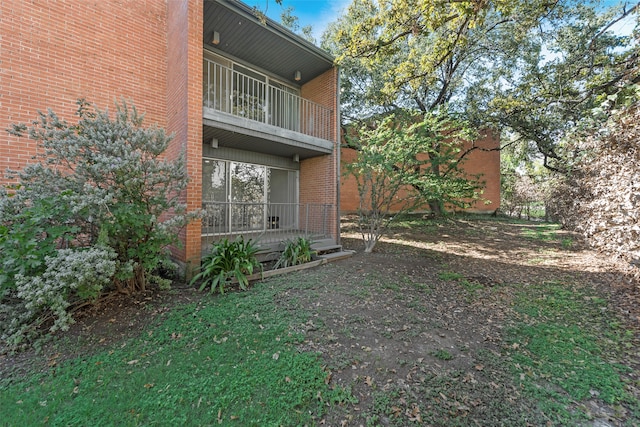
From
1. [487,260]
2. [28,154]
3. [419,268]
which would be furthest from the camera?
[487,260]

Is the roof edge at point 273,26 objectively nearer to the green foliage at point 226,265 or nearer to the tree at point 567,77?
the green foliage at point 226,265

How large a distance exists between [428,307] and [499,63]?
548 inches

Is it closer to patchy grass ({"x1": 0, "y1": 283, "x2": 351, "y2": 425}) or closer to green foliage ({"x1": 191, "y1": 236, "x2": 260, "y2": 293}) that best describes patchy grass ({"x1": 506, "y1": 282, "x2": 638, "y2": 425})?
patchy grass ({"x1": 0, "y1": 283, "x2": 351, "y2": 425})

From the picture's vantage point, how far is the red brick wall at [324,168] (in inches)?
327

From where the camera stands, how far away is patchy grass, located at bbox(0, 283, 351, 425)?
7.27 ft

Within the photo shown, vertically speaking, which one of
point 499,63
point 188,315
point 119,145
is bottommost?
point 188,315

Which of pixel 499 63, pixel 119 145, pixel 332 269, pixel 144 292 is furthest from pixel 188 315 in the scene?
pixel 499 63

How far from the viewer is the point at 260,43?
7223 millimetres

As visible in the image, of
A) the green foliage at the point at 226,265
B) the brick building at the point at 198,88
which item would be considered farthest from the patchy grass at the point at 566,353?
the brick building at the point at 198,88

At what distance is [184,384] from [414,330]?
2761mm

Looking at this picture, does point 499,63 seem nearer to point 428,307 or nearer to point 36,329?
point 428,307

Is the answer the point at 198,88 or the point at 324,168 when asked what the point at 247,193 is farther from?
the point at 198,88

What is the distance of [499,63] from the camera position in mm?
12727

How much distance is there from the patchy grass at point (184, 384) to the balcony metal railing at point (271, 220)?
4.02m
